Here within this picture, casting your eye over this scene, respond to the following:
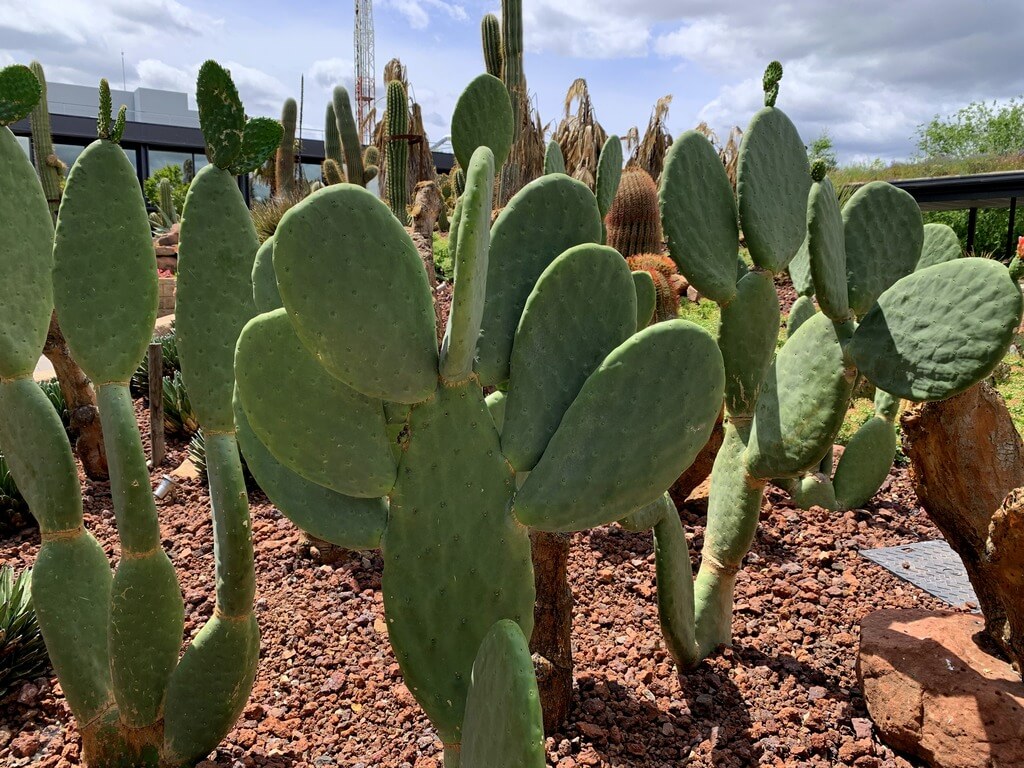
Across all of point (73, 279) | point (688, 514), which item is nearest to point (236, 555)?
point (73, 279)

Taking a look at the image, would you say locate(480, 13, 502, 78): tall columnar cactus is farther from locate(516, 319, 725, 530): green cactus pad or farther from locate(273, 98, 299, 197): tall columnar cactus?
locate(516, 319, 725, 530): green cactus pad

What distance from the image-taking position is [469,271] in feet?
4.29

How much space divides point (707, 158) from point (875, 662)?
1725 mm

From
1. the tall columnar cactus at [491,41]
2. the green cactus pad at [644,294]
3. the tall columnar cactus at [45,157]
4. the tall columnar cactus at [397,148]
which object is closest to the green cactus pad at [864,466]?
the green cactus pad at [644,294]

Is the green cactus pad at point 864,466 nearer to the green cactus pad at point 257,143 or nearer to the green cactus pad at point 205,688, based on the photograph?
the green cactus pad at point 205,688

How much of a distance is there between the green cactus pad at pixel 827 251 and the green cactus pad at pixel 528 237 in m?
0.86

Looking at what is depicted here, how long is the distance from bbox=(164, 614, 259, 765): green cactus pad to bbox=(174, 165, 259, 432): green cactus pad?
573 millimetres

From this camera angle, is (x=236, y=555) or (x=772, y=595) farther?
(x=772, y=595)

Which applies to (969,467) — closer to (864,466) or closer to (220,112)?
(864,466)

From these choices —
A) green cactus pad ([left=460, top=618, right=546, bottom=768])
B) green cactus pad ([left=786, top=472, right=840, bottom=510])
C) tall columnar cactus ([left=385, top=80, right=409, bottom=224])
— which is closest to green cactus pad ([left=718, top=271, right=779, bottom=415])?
green cactus pad ([left=786, top=472, right=840, bottom=510])

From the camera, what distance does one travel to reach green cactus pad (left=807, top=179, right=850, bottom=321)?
2.29 metres

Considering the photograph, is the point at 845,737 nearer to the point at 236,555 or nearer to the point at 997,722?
the point at 997,722

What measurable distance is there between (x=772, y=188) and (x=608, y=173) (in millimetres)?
580

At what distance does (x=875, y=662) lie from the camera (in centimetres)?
255
